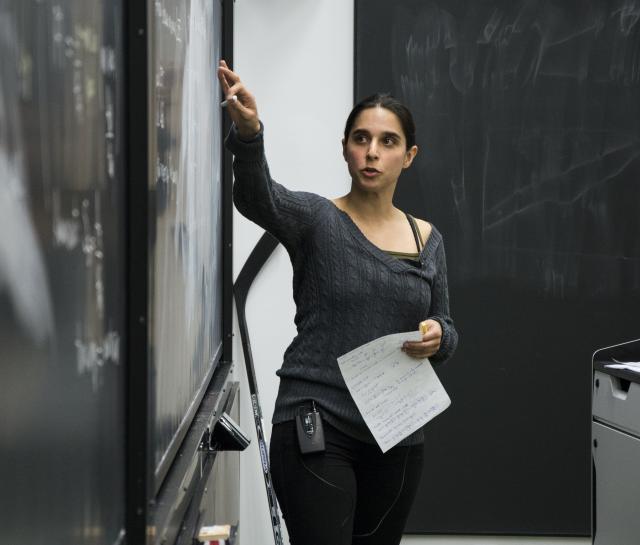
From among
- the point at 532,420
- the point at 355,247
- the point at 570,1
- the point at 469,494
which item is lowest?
the point at 469,494

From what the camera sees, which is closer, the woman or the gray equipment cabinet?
the woman

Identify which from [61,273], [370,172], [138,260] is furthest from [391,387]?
[61,273]

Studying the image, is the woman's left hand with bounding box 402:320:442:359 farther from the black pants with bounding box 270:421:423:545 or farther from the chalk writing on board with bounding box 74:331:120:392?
the chalk writing on board with bounding box 74:331:120:392

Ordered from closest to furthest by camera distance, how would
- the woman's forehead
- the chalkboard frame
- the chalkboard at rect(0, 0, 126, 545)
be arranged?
1. the chalkboard at rect(0, 0, 126, 545)
2. the chalkboard frame
3. the woman's forehead

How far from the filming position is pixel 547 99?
3320mm

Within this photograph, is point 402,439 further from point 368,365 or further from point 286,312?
point 286,312

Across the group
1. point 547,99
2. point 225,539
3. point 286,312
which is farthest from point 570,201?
point 225,539

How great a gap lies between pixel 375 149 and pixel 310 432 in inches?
21.6

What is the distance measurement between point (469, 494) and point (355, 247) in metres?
1.82

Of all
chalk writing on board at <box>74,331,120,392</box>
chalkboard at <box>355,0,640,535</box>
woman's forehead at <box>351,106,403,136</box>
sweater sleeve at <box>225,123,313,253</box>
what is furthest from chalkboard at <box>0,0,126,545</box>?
chalkboard at <box>355,0,640,535</box>

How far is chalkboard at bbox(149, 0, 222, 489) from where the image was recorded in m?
1.19

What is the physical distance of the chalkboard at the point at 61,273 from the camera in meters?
0.62

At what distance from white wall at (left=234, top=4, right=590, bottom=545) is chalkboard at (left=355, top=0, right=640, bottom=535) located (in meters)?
0.20

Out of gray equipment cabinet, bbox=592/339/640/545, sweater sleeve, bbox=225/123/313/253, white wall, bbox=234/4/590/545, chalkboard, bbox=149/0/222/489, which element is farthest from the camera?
white wall, bbox=234/4/590/545
